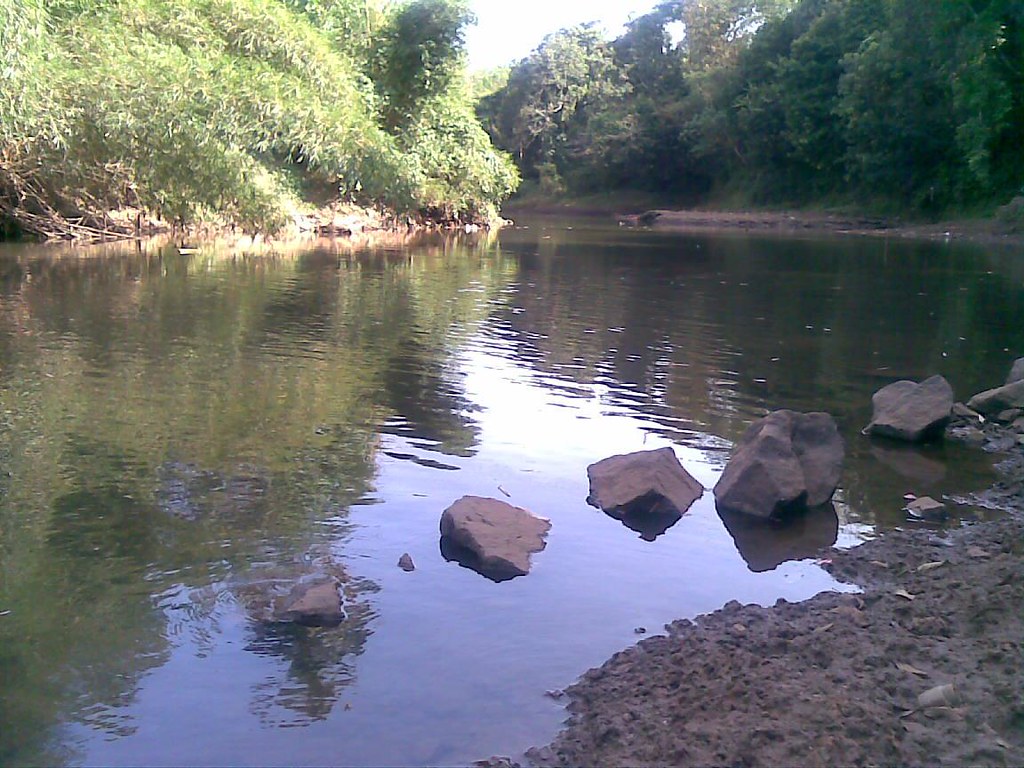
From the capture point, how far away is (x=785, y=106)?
179 feet

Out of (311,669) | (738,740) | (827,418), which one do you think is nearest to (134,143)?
(827,418)

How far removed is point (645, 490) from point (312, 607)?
2.74m

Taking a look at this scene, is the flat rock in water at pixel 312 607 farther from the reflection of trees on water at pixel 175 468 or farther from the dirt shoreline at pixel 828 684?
the dirt shoreline at pixel 828 684

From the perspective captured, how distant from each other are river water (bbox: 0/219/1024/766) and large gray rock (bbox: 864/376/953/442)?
0.23 metres

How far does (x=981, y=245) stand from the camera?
36750 mm

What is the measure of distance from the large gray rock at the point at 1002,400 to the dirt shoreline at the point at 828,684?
4532 millimetres

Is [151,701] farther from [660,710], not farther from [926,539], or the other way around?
[926,539]

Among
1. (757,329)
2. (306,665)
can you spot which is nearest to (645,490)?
(306,665)

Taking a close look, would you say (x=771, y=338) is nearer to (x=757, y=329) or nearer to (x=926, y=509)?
(x=757, y=329)

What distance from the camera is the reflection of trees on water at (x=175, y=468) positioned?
4949 millimetres

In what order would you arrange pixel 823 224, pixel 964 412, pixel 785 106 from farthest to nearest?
pixel 785 106
pixel 823 224
pixel 964 412

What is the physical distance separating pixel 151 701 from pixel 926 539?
15.6ft

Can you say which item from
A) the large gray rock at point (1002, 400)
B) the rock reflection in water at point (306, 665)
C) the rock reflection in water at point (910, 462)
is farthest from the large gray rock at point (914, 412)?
the rock reflection in water at point (306, 665)

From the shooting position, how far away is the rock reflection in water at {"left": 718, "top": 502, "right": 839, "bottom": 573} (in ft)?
22.1
